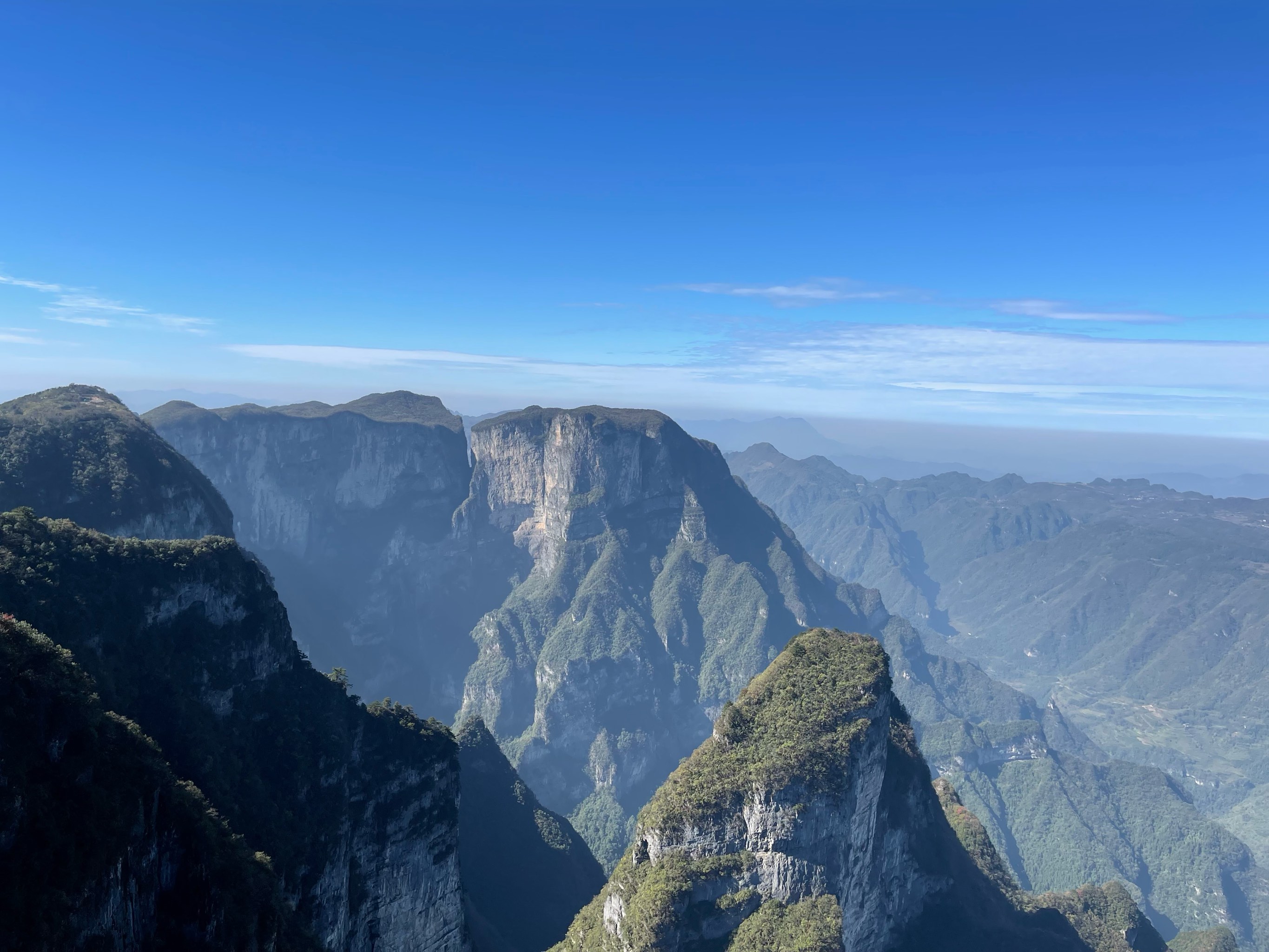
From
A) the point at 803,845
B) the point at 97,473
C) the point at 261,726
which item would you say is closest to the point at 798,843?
the point at 803,845

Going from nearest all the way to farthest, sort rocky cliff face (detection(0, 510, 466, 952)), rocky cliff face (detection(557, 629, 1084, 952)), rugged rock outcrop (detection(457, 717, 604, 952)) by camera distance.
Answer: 1. rocky cliff face (detection(0, 510, 466, 952))
2. rocky cliff face (detection(557, 629, 1084, 952))
3. rugged rock outcrop (detection(457, 717, 604, 952))

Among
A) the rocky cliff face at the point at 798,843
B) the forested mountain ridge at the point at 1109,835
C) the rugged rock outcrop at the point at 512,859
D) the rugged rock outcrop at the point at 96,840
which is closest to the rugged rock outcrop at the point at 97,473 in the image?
the rugged rock outcrop at the point at 512,859

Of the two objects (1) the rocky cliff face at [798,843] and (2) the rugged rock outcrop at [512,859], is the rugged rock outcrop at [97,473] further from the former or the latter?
(1) the rocky cliff face at [798,843]

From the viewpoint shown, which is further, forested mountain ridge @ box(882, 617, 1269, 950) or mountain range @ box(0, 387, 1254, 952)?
forested mountain ridge @ box(882, 617, 1269, 950)

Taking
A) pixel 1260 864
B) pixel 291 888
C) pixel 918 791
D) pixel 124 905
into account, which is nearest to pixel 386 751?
pixel 291 888

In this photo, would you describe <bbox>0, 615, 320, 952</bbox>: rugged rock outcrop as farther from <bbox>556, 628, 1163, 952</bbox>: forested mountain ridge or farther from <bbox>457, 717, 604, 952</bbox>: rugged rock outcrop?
<bbox>457, 717, 604, 952</bbox>: rugged rock outcrop

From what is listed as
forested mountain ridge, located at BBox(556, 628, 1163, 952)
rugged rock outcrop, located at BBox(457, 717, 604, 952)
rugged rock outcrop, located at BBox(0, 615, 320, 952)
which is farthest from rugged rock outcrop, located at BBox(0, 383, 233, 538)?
forested mountain ridge, located at BBox(556, 628, 1163, 952)
